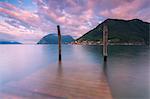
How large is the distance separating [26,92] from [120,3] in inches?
807

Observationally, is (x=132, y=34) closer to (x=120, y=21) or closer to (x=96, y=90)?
(x=120, y=21)

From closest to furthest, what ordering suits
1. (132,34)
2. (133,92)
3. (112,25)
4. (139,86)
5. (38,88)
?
(38,88), (133,92), (139,86), (132,34), (112,25)

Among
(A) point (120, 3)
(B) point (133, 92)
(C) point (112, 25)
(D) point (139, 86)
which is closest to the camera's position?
(B) point (133, 92)

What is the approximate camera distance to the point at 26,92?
5262mm

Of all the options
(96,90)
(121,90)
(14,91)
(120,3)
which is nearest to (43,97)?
(14,91)

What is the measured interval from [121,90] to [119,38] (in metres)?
114

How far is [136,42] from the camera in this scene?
110m

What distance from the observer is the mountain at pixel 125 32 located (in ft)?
374

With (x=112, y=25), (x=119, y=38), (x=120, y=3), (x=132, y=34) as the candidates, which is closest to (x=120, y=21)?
(x=112, y=25)

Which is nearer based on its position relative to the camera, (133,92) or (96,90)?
(96,90)

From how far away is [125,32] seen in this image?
128 meters

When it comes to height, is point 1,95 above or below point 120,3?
below

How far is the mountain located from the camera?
114125 millimetres

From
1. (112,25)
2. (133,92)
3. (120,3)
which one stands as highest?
(112,25)
